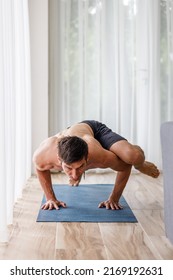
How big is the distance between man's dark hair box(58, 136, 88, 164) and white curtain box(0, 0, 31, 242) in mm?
313

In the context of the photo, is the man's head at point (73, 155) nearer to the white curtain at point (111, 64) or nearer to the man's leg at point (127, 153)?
the man's leg at point (127, 153)

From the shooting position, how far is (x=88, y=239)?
2.25 meters

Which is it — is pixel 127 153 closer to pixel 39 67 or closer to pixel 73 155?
pixel 73 155

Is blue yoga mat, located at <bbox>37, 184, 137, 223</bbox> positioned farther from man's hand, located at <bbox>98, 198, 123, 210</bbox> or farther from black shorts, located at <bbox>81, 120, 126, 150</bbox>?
black shorts, located at <bbox>81, 120, 126, 150</bbox>

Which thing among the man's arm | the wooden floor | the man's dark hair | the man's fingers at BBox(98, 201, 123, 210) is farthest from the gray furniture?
the man's arm

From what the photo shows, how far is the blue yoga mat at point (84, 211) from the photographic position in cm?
262

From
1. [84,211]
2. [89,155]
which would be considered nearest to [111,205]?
[84,211]

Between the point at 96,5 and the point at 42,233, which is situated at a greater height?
the point at 96,5

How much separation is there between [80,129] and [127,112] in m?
1.73

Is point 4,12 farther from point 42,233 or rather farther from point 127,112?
point 127,112

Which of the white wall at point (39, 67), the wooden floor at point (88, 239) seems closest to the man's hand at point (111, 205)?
the wooden floor at point (88, 239)

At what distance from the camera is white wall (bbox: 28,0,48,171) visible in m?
4.35

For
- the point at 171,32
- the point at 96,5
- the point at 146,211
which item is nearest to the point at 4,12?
the point at 146,211

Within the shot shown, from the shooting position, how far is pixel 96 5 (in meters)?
4.46
